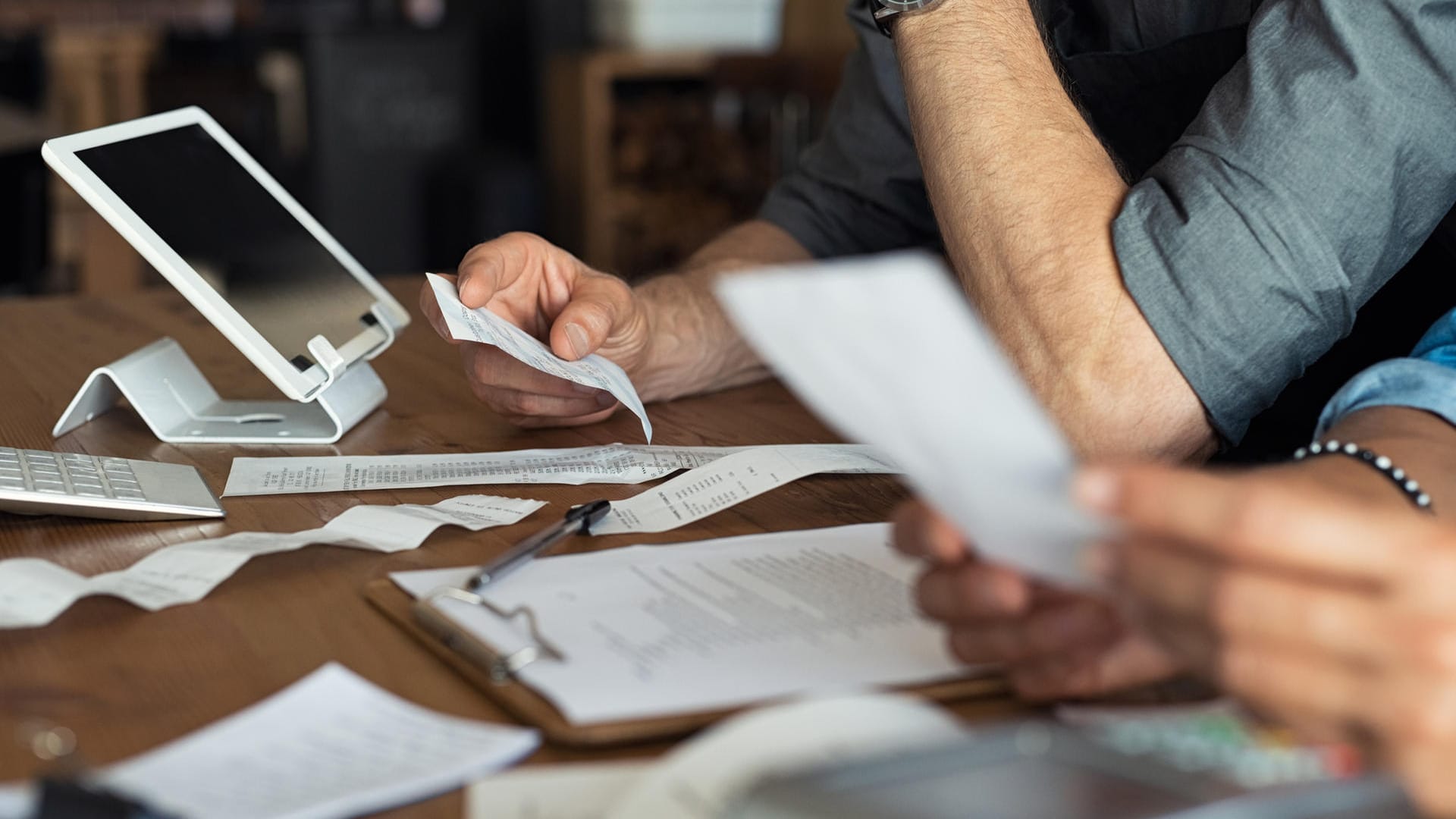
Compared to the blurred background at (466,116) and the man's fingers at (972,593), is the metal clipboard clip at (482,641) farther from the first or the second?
the blurred background at (466,116)

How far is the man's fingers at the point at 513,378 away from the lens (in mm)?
1032

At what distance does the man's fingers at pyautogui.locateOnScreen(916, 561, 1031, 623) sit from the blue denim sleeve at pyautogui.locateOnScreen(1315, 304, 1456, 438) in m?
0.32

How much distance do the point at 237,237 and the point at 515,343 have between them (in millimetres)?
275

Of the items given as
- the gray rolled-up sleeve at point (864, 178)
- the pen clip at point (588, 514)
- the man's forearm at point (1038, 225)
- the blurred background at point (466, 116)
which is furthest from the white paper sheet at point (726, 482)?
the blurred background at point (466, 116)

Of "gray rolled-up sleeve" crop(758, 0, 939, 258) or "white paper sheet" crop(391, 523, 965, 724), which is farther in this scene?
"gray rolled-up sleeve" crop(758, 0, 939, 258)

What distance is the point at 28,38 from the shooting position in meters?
4.65

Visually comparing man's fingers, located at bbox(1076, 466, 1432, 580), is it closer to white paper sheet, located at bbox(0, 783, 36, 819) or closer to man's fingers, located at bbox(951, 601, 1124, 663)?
man's fingers, located at bbox(951, 601, 1124, 663)

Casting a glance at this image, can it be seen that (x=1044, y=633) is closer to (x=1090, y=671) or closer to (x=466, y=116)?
(x=1090, y=671)

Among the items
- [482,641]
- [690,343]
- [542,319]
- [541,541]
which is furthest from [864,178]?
[482,641]

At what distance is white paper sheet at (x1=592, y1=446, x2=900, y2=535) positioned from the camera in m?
0.81

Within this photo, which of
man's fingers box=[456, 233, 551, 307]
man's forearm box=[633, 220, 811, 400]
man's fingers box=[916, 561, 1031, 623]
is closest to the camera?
man's fingers box=[916, 561, 1031, 623]

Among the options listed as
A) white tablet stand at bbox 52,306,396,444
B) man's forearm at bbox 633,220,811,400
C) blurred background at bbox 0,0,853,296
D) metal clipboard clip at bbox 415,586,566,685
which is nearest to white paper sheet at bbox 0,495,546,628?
metal clipboard clip at bbox 415,586,566,685

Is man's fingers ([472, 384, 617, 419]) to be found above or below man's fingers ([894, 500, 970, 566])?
below

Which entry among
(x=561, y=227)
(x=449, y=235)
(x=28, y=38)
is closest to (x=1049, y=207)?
(x=561, y=227)
